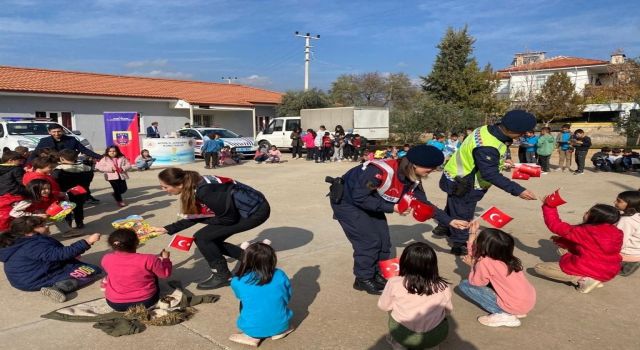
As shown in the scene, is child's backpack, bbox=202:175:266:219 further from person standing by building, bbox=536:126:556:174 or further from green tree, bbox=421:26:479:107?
green tree, bbox=421:26:479:107

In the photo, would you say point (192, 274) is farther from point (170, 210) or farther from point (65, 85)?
point (65, 85)

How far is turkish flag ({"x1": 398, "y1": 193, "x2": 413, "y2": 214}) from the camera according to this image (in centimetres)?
381

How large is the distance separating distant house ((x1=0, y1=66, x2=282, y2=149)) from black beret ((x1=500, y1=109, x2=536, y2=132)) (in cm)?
2340

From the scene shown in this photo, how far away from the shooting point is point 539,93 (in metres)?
29.6

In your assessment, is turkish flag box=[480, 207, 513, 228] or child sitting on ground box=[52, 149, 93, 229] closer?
turkish flag box=[480, 207, 513, 228]

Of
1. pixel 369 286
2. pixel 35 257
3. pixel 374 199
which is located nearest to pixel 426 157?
pixel 374 199

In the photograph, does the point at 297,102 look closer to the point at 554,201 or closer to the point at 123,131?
the point at 123,131

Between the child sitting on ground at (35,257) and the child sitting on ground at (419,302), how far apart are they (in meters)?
2.95

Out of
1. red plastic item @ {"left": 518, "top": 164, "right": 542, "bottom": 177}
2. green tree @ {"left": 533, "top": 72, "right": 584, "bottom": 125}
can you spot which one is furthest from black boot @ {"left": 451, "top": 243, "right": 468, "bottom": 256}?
green tree @ {"left": 533, "top": 72, "right": 584, "bottom": 125}

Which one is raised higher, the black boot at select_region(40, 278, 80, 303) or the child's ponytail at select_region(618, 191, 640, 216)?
the child's ponytail at select_region(618, 191, 640, 216)

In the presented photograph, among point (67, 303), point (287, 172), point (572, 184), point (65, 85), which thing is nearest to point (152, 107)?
point (65, 85)

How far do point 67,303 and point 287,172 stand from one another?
34.8 feet

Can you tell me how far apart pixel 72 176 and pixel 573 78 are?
149 ft

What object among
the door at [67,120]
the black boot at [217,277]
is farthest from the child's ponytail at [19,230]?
the door at [67,120]
